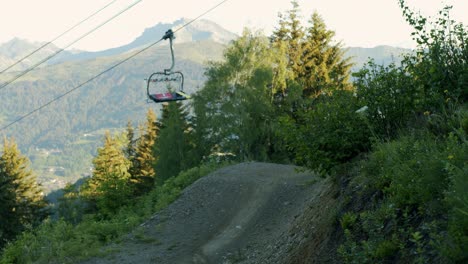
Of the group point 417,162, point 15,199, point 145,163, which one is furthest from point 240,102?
point 417,162

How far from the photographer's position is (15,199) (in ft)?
130

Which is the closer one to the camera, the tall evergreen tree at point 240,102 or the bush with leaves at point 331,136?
the bush with leaves at point 331,136

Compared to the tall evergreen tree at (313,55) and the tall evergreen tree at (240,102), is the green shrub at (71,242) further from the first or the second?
the tall evergreen tree at (313,55)

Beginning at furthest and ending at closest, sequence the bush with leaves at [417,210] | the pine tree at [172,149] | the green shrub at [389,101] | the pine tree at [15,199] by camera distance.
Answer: the pine tree at [172,149] → the pine tree at [15,199] → the green shrub at [389,101] → the bush with leaves at [417,210]

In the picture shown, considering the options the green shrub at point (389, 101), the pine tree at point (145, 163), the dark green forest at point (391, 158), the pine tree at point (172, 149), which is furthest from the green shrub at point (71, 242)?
the pine tree at point (145, 163)

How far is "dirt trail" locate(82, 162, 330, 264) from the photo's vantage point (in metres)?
15.0

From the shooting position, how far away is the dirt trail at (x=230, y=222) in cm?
1502

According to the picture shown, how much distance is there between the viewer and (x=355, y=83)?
1127 centimetres

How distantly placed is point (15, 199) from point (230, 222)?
86.0ft

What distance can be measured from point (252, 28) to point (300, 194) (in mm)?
23080

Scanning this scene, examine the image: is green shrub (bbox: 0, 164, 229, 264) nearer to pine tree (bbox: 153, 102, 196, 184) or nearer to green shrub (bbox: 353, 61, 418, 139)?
green shrub (bbox: 353, 61, 418, 139)

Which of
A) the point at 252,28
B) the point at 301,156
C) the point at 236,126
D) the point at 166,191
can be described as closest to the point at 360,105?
the point at 301,156

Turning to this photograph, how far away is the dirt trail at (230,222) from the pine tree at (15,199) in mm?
10621

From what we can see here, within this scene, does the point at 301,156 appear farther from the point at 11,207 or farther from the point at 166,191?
the point at 11,207
